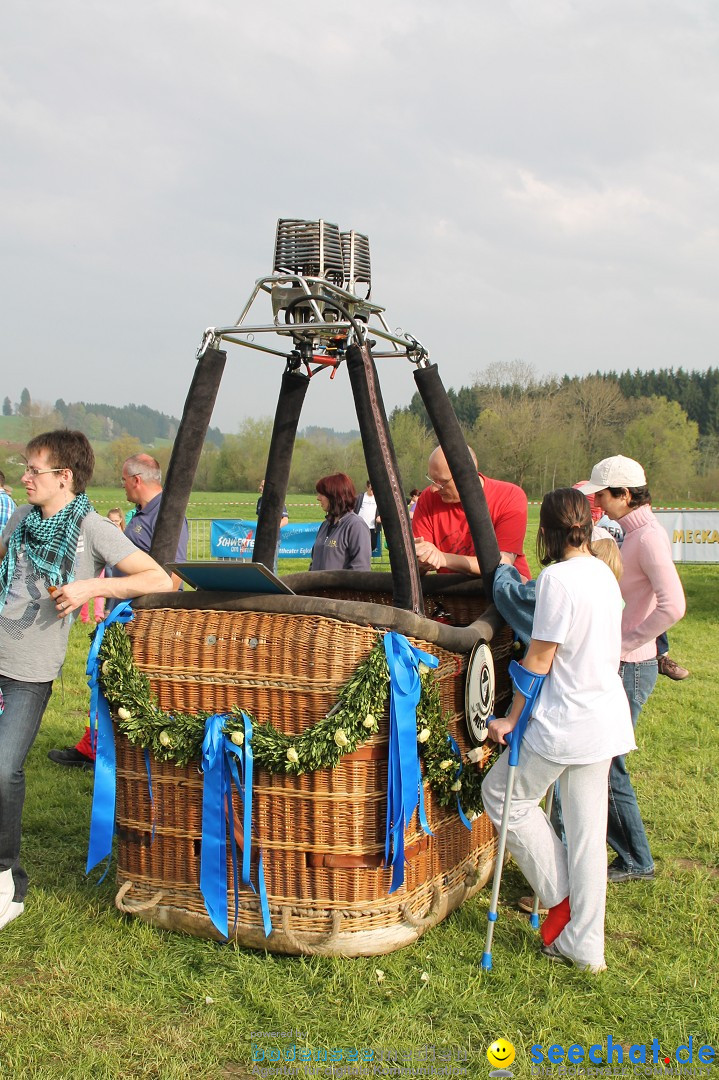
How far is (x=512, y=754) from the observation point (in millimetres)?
3420

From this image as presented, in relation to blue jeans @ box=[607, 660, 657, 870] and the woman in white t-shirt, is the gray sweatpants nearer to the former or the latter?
the woman in white t-shirt

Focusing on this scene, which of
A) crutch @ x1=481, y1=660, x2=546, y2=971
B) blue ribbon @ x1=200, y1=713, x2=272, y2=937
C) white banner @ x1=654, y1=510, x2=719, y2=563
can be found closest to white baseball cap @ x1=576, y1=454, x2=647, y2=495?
crutch @ x1=481, y1=660, x2=546, y2=971

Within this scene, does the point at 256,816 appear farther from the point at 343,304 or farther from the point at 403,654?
the point at 343,304

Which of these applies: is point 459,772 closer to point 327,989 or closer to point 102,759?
point 327,989

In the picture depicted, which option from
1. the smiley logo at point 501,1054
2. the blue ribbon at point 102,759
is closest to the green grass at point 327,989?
the smiley logo at point 501,1054

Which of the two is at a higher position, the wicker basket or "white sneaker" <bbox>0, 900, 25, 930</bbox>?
the wicker basket

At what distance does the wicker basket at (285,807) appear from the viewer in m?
3.33

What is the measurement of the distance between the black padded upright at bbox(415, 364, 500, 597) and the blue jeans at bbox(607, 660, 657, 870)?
846 millimetres

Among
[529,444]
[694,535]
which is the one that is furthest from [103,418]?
[694,535]

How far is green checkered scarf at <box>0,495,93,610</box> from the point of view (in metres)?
3.65

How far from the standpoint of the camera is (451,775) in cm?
363

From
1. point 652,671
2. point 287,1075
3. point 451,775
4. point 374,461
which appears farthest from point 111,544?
point 652,671

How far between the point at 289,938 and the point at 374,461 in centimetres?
182

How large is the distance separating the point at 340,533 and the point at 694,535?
11.1 metres
